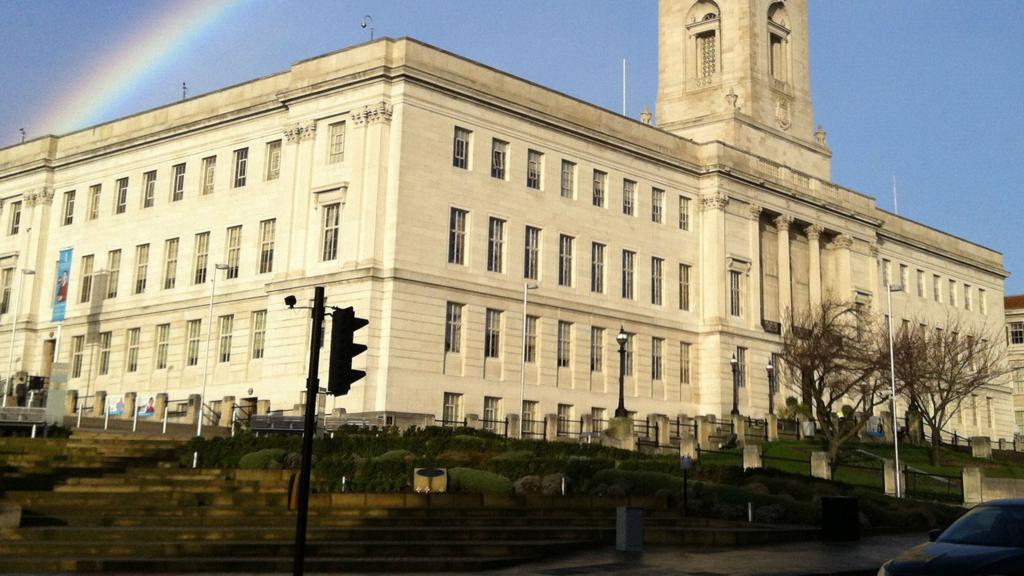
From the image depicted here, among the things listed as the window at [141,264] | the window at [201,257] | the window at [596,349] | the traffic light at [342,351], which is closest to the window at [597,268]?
the window at [596,349]

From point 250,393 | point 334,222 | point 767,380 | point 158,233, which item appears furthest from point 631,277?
point 158,233

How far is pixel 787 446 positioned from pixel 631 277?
51.5ft

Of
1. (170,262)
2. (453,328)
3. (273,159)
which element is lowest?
(453,328)

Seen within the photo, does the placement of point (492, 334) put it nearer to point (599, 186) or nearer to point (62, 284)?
point (599, 186)

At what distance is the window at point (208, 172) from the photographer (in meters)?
70.0

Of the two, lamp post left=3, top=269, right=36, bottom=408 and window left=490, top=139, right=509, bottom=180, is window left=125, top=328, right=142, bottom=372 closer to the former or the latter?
lamp post left=3, top=269, right=36, bottom=408

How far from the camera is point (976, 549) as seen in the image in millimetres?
15234

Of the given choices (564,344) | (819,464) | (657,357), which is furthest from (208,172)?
(819,464)

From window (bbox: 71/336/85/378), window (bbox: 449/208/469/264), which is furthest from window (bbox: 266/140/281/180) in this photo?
window (bbox: 71/336/85/378)

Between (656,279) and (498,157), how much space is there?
561 inches

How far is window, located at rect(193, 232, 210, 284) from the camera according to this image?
68938 millimetres

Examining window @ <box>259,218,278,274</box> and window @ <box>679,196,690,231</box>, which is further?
window @ <box>679,196,690,231</box>

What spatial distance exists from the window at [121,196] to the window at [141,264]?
135 inches

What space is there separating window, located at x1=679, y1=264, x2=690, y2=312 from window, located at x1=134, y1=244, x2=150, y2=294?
32.9 m
